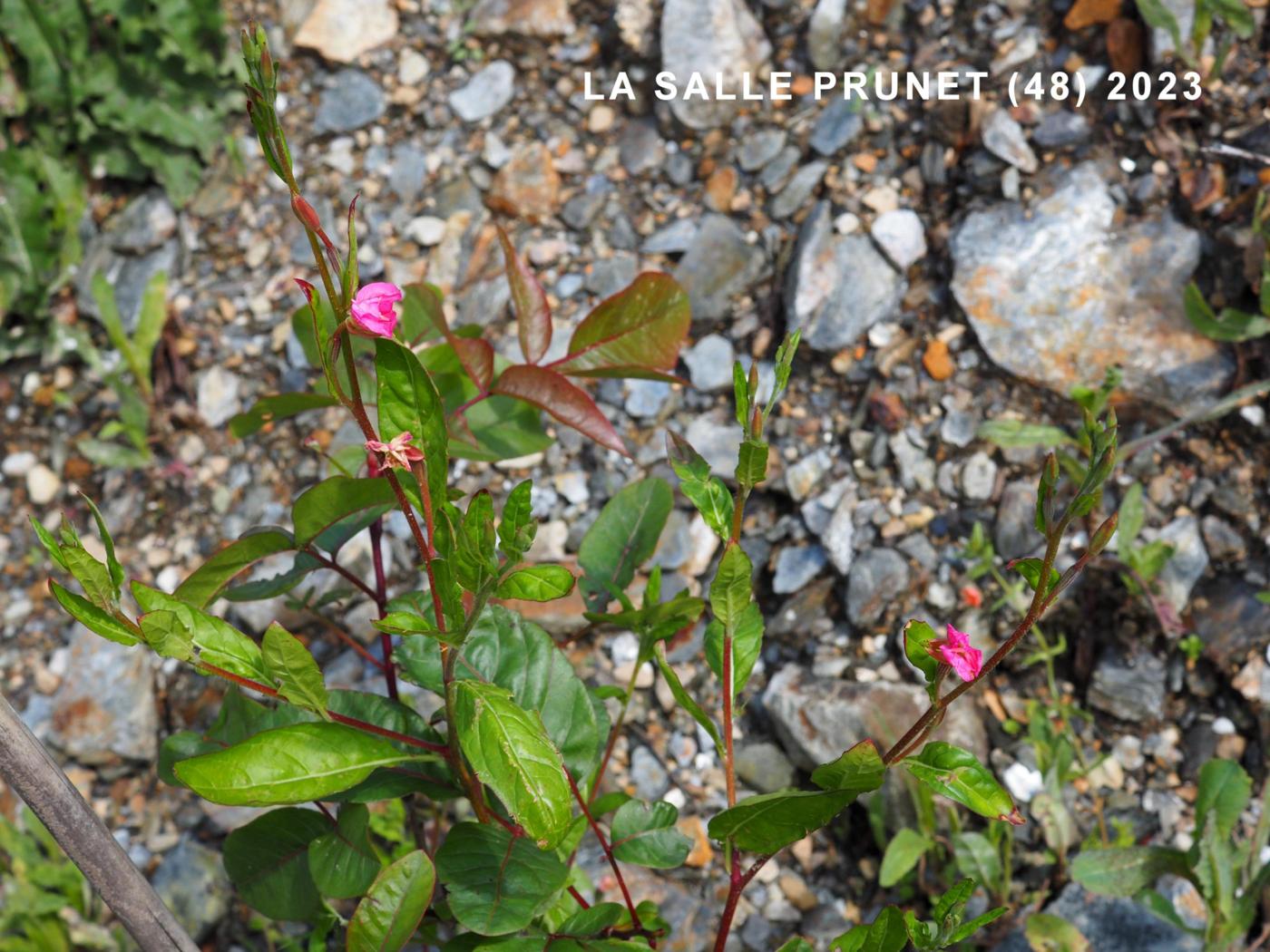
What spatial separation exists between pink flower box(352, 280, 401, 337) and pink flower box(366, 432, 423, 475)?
0.10 m

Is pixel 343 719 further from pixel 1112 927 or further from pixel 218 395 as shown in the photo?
pixel 218 395

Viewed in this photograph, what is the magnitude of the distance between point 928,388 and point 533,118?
131 cm

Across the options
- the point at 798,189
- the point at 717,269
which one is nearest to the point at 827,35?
the point at 798,189

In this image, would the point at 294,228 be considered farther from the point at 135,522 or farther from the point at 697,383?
the point at 697,383

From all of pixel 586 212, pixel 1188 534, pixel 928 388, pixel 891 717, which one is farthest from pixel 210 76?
pixel 1188 534

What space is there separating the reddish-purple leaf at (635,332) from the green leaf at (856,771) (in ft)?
2.29

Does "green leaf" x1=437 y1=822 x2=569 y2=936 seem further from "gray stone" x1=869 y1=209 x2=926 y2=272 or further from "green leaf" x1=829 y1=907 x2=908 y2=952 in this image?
"gray stone" x1=869 y1=209 x2=926 y2=272

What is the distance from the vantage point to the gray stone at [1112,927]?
2105mm

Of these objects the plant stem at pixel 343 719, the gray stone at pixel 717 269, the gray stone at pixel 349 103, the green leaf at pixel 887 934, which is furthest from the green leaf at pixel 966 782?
the gray stone at pixel 349 103

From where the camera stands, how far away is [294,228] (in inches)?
123

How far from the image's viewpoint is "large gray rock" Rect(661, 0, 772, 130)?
297 centimetres

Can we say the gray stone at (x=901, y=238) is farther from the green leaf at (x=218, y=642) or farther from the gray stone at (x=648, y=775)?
the green leaf at (x=218, y=642)

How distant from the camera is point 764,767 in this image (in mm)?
2387

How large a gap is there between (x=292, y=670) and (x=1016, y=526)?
1784 millimetres
